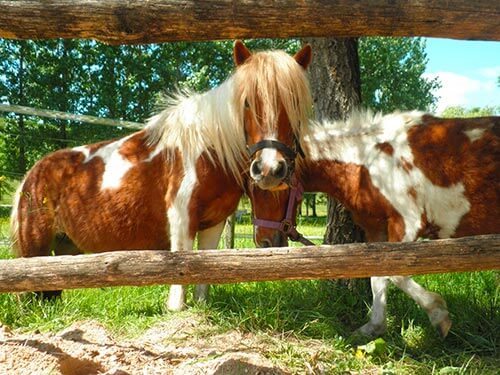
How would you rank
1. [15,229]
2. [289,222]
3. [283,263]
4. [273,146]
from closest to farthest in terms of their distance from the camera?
[283,263] < [273,146] < [289,222] < [15,229]

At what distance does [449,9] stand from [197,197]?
2435mm

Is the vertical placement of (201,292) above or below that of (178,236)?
below

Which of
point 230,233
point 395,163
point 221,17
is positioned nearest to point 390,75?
point 230,233

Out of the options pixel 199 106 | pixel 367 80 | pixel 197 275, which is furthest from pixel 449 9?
pixel 367 80

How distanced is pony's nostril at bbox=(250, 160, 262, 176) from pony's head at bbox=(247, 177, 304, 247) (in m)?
0.67

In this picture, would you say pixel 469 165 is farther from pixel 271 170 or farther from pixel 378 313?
pixel 271 170

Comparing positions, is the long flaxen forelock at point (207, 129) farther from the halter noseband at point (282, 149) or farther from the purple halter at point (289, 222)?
the purple halter at point (289, 222)

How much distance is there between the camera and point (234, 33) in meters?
2.59

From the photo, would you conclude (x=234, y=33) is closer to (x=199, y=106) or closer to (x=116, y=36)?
(x=116, y=36)

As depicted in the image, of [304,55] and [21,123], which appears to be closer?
[304,55]

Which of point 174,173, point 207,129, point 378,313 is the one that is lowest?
point 378,313

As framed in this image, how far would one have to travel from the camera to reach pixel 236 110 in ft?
13.3

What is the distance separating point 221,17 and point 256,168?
1342 mm

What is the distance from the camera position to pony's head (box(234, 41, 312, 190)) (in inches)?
143
